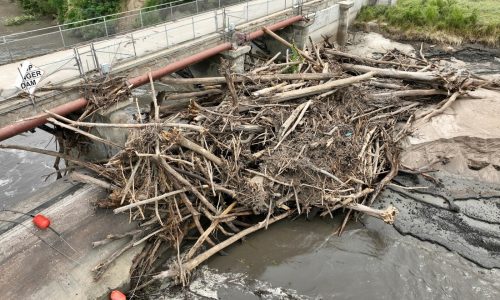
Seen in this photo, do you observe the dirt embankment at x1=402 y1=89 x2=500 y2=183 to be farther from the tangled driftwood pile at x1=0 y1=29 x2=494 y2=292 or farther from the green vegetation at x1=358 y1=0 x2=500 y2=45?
the green vegetation at x1=358 y1=0 x2=500 y2=45

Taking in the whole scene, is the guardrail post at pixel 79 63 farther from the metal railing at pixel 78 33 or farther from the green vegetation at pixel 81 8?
the green vegetation at pixel 81 8

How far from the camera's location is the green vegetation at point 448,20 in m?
22.8

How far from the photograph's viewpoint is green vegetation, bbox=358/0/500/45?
22828 mm

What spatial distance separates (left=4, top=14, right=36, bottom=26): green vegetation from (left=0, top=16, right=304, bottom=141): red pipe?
103 feet

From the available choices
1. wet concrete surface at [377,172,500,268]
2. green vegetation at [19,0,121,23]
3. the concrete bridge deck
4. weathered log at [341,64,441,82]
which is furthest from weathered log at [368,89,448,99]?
green vegetation at [19,0,121,23]

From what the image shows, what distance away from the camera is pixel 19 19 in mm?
37969

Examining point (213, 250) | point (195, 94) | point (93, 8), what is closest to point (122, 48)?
point (195, 94)

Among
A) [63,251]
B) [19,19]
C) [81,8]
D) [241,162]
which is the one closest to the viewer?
[63,251]

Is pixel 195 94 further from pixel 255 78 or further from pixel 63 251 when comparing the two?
pixel 63 251

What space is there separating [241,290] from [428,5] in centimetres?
2281

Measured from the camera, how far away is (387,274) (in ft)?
31.0

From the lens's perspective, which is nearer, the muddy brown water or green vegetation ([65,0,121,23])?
the muddy brown water

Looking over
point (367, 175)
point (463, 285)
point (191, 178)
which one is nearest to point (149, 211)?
point (191, 178)

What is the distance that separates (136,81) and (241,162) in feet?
16.7
